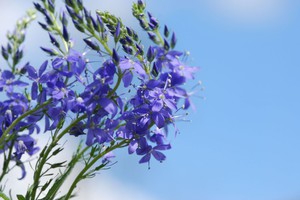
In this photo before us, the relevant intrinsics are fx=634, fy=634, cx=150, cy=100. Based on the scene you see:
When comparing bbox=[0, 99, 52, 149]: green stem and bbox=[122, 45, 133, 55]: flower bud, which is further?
bbox=[122, 45, 133, 55]: flower bud

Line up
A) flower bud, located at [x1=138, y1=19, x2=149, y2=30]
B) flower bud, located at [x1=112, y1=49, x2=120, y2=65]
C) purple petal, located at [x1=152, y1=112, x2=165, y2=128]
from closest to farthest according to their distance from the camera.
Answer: flower bud, located at [x1=112, y1=49, x2=120, y2=65]
purple petal, located at [x1=152, y1=112, x2=165, y2=128]
flower bud, located at [x1=138, y1=19, x2=149, y2=30]

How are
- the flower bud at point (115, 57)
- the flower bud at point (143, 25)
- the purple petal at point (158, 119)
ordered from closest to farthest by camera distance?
the flower bud at point (115, 57) → the purple petal at point (158, 119) → the flower bud at point (143, 25)

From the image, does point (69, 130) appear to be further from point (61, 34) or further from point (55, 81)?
point (61, 34)

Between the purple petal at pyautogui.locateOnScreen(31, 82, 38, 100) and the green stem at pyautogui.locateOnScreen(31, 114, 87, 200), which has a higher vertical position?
the purple petal at pyautogui.locateOnScreen(31, 82, 38, 100)

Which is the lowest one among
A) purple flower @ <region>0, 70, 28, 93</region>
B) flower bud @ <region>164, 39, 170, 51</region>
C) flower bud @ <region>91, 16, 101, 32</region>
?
purple flower @ <region>0, 70, 28, 93</region>

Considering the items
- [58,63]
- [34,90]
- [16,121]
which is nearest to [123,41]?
[58,63]

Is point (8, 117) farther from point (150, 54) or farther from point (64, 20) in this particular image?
point (150, 54)

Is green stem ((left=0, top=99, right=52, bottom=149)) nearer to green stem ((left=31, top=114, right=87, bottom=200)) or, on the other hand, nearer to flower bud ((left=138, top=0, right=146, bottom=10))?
green stem ((left=31, top=114, right=87, bottom=200))

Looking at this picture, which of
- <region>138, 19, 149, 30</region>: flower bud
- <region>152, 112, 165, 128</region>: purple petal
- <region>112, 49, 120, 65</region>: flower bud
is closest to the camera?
<region>112, 49, 120, 65</region>: flower bud

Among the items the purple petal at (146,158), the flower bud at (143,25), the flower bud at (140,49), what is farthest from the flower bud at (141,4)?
the purple petal at (146,158)

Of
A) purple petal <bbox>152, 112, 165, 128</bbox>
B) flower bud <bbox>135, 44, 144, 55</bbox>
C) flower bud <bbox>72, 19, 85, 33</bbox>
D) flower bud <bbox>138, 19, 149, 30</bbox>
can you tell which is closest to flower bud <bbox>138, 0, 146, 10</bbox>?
flower bud <bbox>138, 19, 149, 30</bbox>

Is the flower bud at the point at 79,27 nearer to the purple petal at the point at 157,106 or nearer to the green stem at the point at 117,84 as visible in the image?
the green stem at the point at 117,84

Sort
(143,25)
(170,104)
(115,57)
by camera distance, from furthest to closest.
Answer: (143,25), (170,104), (115,57)
